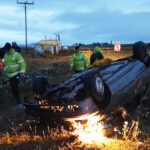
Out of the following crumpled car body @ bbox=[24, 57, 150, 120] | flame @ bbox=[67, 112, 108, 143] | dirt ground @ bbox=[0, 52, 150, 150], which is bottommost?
dirt ground @ bbox=[0, 52, 150, 150]

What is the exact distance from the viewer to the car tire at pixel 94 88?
12.7 feet

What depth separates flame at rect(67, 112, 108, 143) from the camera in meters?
3.73

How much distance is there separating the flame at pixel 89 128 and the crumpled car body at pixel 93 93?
0.12 m

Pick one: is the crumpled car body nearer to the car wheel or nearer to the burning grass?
the car wheel

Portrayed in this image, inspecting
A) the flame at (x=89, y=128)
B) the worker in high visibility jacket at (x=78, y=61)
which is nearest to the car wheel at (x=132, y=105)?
the flame at (x=89, y=128)

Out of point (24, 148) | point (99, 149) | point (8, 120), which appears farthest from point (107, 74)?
point (8, 120)

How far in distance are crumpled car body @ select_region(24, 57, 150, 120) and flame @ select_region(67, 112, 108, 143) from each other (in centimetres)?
12

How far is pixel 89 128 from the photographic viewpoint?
12.7 feet

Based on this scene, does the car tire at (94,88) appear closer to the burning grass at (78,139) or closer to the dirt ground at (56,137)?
the burning grass at (78,139)

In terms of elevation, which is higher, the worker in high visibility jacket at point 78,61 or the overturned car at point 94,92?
the worker in high visibility jacket at point 78,61

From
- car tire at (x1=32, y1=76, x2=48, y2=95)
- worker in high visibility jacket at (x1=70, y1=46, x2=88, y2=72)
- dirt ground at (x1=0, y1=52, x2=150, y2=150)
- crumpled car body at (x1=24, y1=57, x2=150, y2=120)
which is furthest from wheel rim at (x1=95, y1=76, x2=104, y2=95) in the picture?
worker in high visibility jacket at (x1=70, y1=46, x2=88, y2=72)

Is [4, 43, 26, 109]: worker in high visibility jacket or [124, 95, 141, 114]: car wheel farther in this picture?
[4, 43, 26, 109]: worker in high visibility jacket

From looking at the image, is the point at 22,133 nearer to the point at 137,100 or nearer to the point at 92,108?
the point at 92,108

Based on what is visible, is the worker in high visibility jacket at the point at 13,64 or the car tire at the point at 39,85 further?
the worker in high visibility jacket at the point at 13,64
